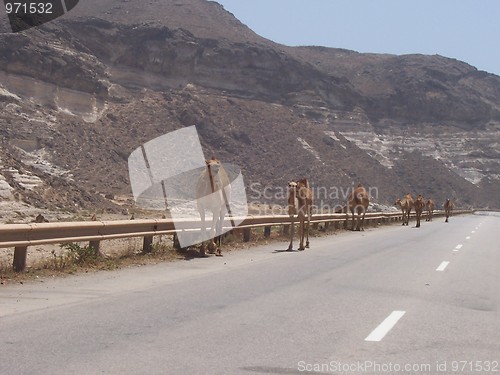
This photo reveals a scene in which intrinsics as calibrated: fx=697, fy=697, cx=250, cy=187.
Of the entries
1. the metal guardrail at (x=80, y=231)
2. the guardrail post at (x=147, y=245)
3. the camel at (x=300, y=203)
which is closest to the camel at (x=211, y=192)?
the metal guardrail at (x=80, y=231)

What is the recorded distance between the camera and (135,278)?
1218cm

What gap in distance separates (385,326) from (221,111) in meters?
95.7

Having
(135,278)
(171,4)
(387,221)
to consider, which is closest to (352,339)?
(135,278)

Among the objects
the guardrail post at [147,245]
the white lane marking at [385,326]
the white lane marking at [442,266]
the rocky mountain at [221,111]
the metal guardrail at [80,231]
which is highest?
the rocky mountain at [221,111]

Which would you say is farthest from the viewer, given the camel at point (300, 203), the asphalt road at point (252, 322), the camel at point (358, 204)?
the camel at point (358, 204)

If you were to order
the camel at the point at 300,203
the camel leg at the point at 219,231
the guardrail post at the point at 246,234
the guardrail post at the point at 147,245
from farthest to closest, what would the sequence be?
1. the guardrail post at the point at 246,234
2. the camel at the point at 300,203
3. the camel leg at the point at 219,231
4. the guardrail post at the point at 147,245

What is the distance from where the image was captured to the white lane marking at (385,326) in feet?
24.8

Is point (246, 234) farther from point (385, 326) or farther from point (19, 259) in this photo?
point (385, 326)

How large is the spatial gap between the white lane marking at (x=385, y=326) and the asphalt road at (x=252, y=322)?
0.04ft

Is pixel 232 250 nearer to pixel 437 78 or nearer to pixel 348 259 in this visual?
pixel 348 259

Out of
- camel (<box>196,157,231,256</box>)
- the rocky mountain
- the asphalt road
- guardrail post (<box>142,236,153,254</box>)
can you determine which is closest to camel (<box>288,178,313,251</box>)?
camel (<box>196,157,231,256</box>)

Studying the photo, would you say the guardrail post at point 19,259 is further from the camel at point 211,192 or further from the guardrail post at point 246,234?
the guardrail post at point 246,234

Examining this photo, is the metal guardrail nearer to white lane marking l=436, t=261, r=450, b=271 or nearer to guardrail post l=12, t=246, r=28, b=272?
guardrail post l=12, t=246, r=28, b=272

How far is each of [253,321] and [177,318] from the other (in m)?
0.92
